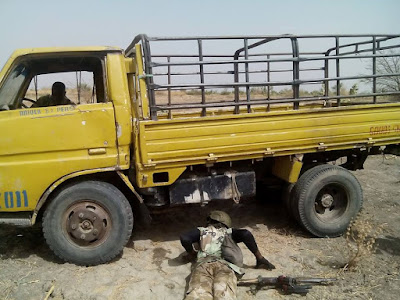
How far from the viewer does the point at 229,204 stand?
582cm

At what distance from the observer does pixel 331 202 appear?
4.72m

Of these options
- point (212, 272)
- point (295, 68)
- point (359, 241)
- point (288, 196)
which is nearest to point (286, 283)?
point (212, 272)

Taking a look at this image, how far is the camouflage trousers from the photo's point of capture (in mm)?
3066

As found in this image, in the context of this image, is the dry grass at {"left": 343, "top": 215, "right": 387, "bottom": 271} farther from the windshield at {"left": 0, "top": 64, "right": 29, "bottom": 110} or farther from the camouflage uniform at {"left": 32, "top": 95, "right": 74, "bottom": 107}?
the windshield at {"left": 0, "top": 64, "right": 29, "bottom": 110}

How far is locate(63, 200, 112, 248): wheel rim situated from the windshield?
1.28m

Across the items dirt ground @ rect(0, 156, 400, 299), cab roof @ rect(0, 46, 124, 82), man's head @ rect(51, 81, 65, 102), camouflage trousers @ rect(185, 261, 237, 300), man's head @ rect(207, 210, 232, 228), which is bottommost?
dirt ground @ rect(0, 156, 400, 299)

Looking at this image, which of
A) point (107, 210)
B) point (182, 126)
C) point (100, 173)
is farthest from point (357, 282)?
point (100, 173)

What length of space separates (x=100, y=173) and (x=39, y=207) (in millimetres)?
716

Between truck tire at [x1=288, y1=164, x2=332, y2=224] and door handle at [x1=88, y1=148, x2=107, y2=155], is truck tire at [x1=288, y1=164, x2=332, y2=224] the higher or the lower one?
the lower one

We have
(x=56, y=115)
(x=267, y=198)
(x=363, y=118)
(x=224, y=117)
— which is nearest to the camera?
(x=56, y=115)

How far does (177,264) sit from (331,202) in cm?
216

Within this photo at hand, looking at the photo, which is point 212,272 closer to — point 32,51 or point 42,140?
point 42,140

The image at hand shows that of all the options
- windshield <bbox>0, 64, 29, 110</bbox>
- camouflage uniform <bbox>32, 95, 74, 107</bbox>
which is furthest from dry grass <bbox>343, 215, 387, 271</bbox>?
windshield <bbox>0, 64, 29, 110</bbox>

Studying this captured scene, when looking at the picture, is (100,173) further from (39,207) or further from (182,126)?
(182,126)
